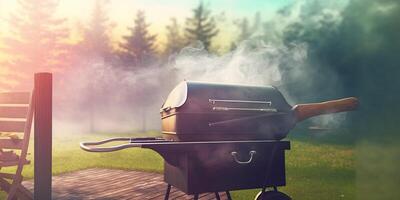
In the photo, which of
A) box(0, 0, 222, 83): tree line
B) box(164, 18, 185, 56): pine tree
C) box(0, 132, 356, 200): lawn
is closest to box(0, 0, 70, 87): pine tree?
box(0, 0, 222, 83): tree line

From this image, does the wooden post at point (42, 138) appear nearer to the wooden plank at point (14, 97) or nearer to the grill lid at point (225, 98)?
the wooden plank at point (14, 97)

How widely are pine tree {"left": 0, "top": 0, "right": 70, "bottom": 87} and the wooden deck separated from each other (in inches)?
874

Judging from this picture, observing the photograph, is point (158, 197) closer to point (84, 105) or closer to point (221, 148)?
point (221, 148)

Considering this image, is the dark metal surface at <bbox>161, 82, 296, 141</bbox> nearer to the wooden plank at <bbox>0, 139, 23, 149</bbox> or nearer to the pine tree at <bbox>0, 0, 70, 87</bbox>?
the wooden plank at <bbox>0, 139, 23, 149</bbox>

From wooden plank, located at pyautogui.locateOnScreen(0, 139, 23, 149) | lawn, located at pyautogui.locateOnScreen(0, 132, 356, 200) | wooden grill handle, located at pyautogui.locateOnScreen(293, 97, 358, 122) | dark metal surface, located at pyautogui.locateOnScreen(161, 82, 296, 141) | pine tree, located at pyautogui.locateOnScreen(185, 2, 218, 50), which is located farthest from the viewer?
pine tree, located at pyautogui.locateOnScreen(185, 2, 218, 50)

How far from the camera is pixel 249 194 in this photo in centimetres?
512

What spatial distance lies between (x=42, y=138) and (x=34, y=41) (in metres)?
25.9

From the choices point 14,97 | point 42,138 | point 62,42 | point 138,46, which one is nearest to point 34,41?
point 62,42

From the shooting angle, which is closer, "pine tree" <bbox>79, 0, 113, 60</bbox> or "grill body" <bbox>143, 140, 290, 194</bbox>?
"grill body" <bbox>143, 140, 290, 194</bbox>

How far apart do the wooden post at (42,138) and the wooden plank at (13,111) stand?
335 millimetres

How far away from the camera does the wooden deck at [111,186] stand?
4828 mm

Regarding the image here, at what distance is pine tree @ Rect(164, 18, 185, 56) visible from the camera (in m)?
34.4

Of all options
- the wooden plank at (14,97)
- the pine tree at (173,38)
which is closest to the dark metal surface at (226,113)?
the wooden plank at (14,97)

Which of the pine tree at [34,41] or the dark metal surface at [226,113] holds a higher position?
the pine tree at [34,41]
